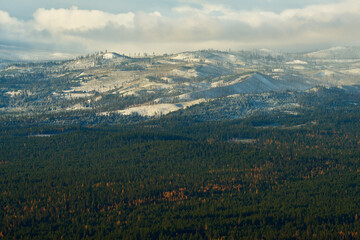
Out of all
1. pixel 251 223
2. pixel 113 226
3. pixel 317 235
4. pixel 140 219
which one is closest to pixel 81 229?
pixel 113 226

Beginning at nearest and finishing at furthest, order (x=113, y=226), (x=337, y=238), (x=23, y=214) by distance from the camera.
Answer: (x=337, y=238) → (x=113, y=226) → (x=23, y=214)

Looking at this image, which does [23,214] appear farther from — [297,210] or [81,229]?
[297,210]

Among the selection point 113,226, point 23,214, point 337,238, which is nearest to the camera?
point 337,238

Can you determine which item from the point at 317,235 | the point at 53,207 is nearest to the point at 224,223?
the point at 317,235

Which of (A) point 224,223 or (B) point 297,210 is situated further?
(B) point 297,210

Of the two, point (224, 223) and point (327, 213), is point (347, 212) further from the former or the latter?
point (224, 223)

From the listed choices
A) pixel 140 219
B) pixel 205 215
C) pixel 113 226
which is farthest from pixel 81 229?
pixel 205 215

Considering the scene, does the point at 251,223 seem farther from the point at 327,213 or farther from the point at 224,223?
the point at 327,213
